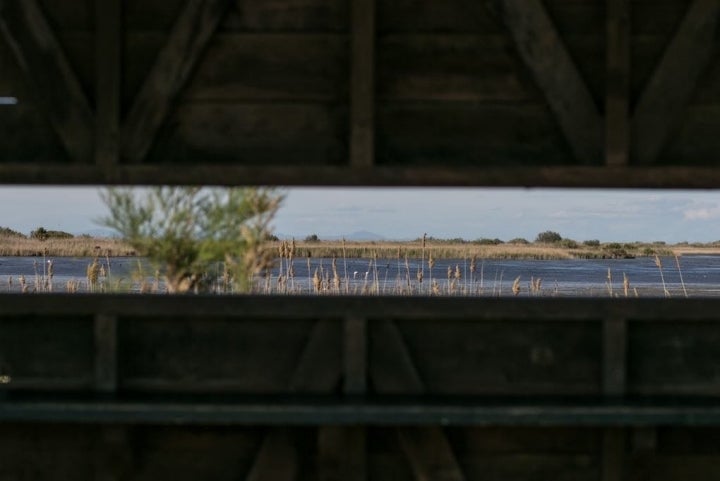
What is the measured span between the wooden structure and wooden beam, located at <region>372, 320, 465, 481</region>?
0.4 inches

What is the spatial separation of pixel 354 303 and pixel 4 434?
6.18 ft

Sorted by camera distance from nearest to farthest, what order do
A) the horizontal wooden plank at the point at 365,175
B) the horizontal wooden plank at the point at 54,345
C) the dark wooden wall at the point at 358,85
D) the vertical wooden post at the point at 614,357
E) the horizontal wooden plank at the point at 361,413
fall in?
the horizontal wooden plank at the point at 361,413, the horizontal wooden plank at the point at 365,175, the dark wooden wall at the point at 358,85, the vertical wooden post at the point at 614,357, the horizontal wooden plank at the point at 54,345

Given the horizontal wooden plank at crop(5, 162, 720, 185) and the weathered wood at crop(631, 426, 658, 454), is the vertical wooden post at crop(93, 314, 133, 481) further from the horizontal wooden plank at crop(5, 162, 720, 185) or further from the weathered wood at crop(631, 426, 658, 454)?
the weathered wood at crop(631, 426, 658, 454)

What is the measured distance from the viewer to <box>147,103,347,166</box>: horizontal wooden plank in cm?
471

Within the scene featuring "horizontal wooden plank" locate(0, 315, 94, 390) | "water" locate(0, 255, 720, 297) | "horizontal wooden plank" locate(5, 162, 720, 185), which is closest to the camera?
"horizontal wooden plank" locate(5, 162, 720, 185)

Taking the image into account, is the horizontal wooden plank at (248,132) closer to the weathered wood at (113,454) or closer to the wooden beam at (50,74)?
the wooden beam at (50,74)

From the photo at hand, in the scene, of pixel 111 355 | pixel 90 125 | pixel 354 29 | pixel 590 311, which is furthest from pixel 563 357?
pixel 90 125

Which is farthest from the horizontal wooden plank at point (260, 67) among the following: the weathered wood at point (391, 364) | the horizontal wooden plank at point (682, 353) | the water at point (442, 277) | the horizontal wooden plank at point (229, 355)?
the water at point (442, 277)

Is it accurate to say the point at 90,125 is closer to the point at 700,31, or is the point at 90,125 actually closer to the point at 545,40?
the point at 545,40

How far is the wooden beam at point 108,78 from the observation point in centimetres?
462

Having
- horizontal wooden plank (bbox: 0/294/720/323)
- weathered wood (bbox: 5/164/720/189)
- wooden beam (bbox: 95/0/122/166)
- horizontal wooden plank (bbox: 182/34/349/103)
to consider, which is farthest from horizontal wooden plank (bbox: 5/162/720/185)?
horizontal wooden plank (bbox: 0/294/720/323)

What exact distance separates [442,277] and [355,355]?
43.6m

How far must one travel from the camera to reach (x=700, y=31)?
4.69m

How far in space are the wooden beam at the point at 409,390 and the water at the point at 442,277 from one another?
20.6 ft
